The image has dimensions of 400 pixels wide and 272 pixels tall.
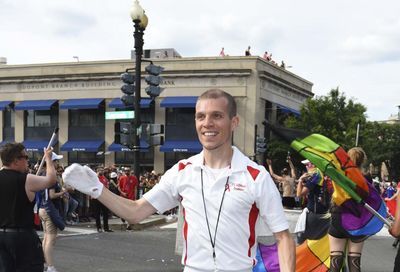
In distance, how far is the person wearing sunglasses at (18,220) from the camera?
16.8ft

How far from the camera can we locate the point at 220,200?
298 centimetres

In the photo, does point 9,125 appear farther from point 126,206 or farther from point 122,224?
point 126,206

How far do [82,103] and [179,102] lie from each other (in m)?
7.63

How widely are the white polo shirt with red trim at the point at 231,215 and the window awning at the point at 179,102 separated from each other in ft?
114

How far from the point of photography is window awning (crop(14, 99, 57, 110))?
4122cm

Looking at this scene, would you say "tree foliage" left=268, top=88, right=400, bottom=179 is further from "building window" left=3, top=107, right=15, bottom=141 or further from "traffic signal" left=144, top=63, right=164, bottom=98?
"traffic signal" left=144, top=63, right=164, bottom=98

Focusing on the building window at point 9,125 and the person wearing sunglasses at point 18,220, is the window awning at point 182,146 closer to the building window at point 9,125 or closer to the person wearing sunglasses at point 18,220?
the building window at point 9,125

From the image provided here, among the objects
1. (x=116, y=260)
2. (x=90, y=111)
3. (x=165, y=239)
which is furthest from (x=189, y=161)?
(x=90, y=111)

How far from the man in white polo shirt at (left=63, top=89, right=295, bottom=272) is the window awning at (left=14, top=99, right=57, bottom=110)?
3965 cm

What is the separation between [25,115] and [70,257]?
36.0 m

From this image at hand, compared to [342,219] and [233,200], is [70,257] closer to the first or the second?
[342,219]

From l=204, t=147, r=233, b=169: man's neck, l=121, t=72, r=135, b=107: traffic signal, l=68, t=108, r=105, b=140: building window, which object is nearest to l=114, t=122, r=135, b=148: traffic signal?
l=121, t=72, r=135, b=107: traffic signal

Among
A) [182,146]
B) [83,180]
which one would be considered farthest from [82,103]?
[83,180]

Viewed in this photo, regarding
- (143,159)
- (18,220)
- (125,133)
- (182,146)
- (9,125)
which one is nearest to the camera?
(18,220)
